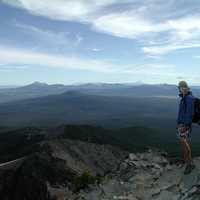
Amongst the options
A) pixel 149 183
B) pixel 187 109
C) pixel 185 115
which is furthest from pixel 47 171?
pixel 187 109

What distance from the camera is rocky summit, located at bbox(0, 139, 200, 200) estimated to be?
16.4 meters

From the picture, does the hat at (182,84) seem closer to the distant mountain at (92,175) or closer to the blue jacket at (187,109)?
the blue jacket at (187,109)

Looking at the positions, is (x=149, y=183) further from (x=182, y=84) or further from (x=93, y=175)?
(x=93, y=175)

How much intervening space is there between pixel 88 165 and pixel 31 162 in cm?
1742

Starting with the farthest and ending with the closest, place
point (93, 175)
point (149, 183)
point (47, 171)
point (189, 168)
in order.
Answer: point (93, 175), point (47, 171), point (149, 183), point (189, 168)

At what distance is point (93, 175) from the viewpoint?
72500 mm

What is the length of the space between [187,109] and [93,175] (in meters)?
60.0

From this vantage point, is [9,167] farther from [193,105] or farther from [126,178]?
[193,105]

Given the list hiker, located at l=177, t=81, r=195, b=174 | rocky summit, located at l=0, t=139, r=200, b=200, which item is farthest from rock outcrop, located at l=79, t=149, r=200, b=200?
hiker, located at l=177, t=81, r=195, b=174

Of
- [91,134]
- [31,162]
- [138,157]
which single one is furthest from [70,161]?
[91,134]

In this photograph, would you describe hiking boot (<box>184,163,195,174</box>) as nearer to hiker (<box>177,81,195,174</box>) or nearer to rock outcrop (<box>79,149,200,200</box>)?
hiker (<box>177,81,195,174</box>)

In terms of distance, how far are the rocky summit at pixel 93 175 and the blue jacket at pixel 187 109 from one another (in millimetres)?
2532

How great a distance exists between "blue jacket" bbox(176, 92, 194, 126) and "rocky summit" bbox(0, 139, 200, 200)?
253 cm

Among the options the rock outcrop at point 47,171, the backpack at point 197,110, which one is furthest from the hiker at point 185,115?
the rock outcrop at point 47,171
